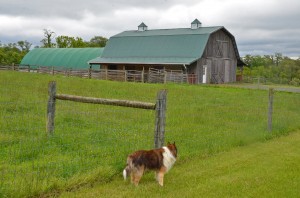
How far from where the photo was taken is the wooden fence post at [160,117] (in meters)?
7.76

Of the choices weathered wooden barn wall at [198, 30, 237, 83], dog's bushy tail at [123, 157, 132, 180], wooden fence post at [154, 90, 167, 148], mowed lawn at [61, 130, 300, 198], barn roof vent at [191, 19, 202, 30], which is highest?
barn roof vent at [191, 19, 202, 30]

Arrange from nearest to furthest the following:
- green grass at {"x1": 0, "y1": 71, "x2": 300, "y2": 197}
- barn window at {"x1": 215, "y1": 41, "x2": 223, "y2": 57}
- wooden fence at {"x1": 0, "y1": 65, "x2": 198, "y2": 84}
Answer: green grass at {"x1": 0, "y1": 71, "x2": 300, "y2": 197}, wooden fence at {"x1": 0, "y1": 65, "x2": 198, "y2": 84}, barn window at {"x1": 215, "y1": 41, "x2": 223, "y2": 57}

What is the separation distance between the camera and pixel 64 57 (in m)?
53.9

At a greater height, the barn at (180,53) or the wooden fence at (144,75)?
the barn at (180,53)

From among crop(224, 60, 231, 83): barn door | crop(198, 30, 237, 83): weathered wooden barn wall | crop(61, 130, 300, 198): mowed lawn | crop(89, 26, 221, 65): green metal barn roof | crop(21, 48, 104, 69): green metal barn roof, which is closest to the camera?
crop(61, 130, 300, 198): mowed lawn

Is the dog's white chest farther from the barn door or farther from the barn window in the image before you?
the barn door

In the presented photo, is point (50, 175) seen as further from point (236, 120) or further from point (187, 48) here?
point (187, 48)

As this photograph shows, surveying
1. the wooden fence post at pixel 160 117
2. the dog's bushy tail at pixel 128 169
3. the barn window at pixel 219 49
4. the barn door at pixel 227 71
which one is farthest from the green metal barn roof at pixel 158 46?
the dog's bushy tail at pixel 128 169

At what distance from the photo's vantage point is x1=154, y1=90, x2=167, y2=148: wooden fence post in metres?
7.76

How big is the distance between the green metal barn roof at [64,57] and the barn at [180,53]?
4539 millimetres

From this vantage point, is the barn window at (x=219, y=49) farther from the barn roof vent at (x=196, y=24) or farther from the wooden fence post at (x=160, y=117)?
the wooden fence post at (x=160, y=117)

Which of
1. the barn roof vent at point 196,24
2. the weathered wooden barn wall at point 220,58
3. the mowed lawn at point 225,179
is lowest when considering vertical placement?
the mowed lawn at point 225,179

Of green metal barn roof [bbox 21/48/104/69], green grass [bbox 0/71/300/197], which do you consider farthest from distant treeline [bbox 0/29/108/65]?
green grass [bbox 0/71/300/197]

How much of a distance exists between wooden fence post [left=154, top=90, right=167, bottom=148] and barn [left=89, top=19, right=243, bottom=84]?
1098 inches
